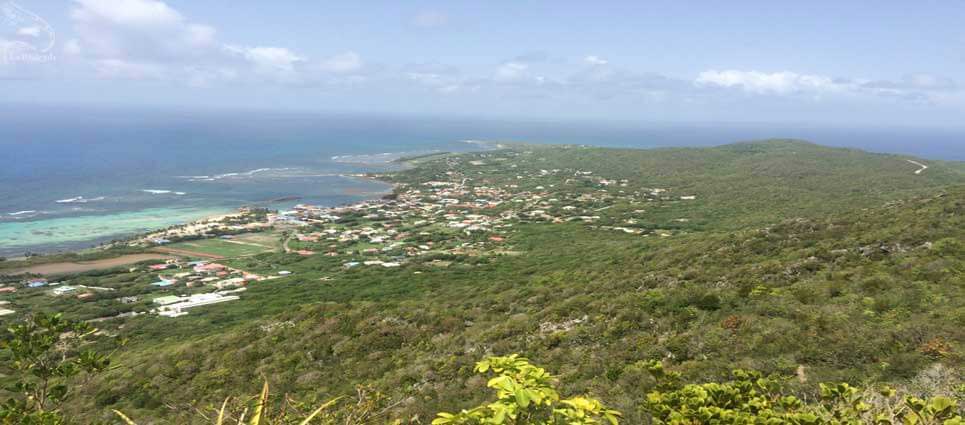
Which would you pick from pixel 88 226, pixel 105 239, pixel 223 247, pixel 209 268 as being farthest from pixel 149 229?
pixel 209 268

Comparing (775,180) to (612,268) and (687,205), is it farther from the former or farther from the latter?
(612,268)

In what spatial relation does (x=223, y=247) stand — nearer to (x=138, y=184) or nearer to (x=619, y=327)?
(x=138, y=184)

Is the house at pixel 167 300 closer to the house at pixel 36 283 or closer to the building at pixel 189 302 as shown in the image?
the building at pixel 189 302

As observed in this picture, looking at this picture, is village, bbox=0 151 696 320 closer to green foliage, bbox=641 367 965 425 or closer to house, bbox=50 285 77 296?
house, bbox=50 285 77 296

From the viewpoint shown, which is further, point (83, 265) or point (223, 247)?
point (223, 247)

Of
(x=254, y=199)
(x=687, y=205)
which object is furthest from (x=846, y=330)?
(x=254, y=199)

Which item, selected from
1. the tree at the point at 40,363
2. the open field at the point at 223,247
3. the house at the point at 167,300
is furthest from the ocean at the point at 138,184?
the tree at the point at 40,363

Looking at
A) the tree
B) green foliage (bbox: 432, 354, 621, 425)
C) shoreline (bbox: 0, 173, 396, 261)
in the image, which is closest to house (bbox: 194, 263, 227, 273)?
shoreline (bbox: 0, 173, 396, 261)
